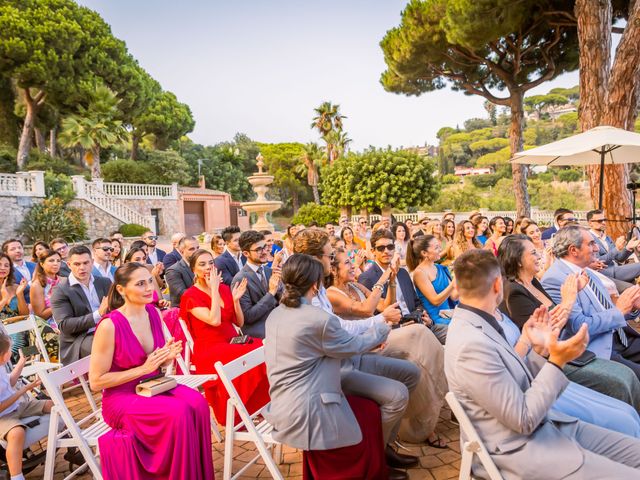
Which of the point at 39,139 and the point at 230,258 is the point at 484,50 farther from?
the point at 39,139

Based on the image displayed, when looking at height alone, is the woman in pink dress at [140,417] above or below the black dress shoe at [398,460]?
above

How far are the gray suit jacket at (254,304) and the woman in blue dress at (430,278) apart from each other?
147 centimetres

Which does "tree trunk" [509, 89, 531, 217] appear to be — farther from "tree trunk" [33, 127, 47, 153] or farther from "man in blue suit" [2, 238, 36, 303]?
"tree trunk" [33, 127, 47, 153]

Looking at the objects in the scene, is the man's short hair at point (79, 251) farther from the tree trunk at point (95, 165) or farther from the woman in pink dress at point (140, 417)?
the tree trunk at point (95, 165)

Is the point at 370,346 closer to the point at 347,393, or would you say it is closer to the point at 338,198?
the point at 347,393

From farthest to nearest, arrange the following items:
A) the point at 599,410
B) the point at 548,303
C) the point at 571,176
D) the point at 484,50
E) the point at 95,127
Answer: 1. the point at 571,176
2. the point at 95,127
3. the point at 484,50
4. the point at 548,303
5. the point at 599,410

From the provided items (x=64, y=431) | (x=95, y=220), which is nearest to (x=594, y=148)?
(x=64, y=431)

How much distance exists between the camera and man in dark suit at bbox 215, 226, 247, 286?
6020 millimetres

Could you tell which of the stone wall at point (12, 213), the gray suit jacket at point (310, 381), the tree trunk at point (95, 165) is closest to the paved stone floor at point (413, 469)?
the gray suit jacket at point (310, 381)

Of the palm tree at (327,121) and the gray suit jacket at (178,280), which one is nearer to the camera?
the gray suit jacket at (178,280)

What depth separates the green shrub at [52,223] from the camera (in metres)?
Result: 19.4

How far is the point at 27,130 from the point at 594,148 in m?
30.8

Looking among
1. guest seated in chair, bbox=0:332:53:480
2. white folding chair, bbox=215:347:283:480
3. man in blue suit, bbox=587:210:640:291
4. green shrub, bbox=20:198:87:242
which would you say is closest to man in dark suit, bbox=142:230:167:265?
guest seated in chair, bbox=0:332:53:480

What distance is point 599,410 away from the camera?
240 centimetres
